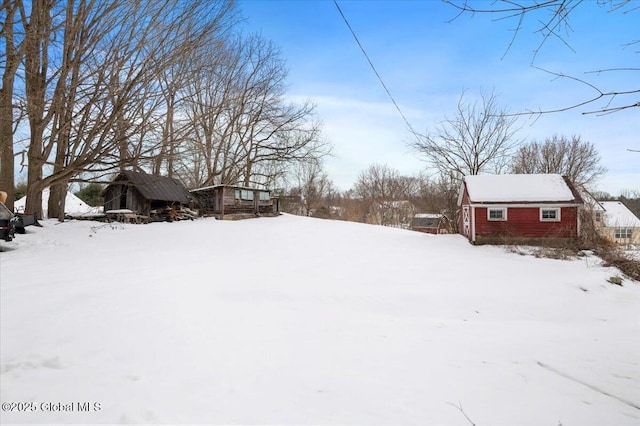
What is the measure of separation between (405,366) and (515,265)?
10.7 metres

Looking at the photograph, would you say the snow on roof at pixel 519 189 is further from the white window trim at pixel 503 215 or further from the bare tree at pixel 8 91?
the bare tree at pixel 8 91

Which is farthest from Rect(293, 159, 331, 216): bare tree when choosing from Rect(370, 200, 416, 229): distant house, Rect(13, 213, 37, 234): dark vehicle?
Rect(13, 213, 37, 234): dark vehicle

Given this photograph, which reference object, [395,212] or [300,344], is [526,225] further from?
[395,212]

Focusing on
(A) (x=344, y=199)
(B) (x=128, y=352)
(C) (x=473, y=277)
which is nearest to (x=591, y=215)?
(C) (x=473, y=277)

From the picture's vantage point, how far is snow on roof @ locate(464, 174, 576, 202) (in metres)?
16.3

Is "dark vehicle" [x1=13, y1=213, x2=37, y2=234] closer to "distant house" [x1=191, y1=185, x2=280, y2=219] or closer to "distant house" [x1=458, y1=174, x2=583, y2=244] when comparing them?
"distant house" [x1=191, y1=185, x2=280, y2=219]

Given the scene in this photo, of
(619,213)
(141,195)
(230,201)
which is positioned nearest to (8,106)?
(141,195)

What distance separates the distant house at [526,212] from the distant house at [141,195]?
18.1m

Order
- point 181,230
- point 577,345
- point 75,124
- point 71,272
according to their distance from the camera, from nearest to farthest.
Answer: point 577,345 < point 71,272 < point 75,124 < point 181,230

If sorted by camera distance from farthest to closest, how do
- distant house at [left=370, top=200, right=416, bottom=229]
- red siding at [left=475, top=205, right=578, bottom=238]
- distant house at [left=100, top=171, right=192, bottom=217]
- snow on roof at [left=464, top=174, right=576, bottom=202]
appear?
distant house at [left=370, top=200, right=416, bottom=229] < distant house at [left=100, top=171, right=192, bottom=217] < snow on roof at [left=464, top=174, right=576, bottom=202] < red siding at [left=475, top=205, right=578, bottom=238]

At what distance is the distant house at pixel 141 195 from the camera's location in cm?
1919

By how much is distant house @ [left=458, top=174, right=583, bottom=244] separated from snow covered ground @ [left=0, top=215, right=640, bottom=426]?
6.79 metres

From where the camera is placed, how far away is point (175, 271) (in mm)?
8031

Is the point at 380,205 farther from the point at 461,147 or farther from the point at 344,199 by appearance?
the point at 461,147
